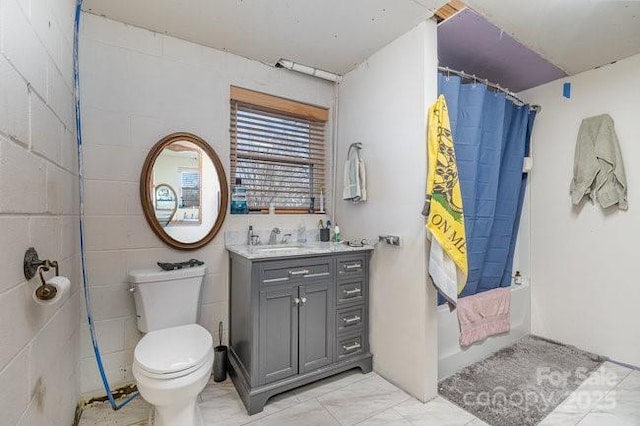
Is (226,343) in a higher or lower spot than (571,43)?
lower

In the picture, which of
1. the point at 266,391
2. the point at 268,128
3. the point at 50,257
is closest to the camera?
the point at 50,257

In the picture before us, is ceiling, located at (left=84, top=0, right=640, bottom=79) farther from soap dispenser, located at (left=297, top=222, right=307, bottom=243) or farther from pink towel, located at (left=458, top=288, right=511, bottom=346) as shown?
pink towel, located at (left=458, top=288, right=511, bottom=346)

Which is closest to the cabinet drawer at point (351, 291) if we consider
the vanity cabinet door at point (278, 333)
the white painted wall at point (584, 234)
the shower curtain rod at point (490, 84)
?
the vanity cabinet door at point (278, 333)

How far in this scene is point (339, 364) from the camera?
204 centimetres

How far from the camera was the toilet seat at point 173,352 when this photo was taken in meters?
1.33

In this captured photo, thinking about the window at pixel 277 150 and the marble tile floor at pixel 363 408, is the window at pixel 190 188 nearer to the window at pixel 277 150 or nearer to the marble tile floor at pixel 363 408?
the window at pixel 277 150

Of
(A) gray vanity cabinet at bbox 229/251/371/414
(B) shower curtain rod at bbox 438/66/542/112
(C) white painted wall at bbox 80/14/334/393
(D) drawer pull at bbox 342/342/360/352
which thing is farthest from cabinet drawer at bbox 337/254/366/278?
(B) shower curtain rod at bbox 438/66/542/112

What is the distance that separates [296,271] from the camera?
1.88 meters

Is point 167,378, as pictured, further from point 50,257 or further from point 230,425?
point 50,257

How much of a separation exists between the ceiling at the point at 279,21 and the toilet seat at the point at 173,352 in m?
1.92

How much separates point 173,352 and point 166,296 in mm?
425

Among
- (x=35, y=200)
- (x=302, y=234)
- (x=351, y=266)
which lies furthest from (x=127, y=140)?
(x=351, y=266)

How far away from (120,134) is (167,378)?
1.49 meters

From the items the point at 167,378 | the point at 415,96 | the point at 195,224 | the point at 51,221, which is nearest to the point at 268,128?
the point at 195,224
